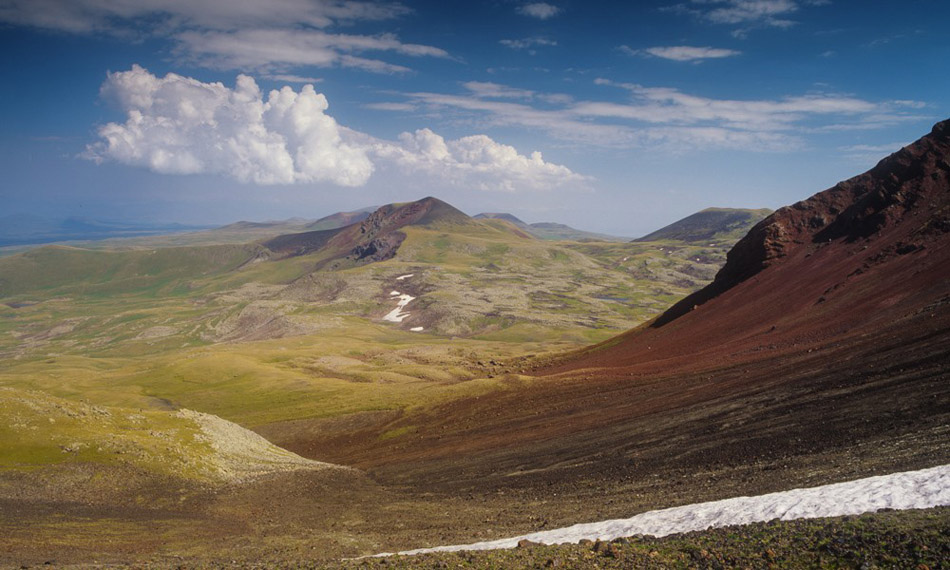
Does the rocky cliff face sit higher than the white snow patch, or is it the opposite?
the rocky cliff face

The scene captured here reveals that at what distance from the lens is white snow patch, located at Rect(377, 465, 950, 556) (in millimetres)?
20219

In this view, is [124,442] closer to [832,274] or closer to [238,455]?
[238,455]

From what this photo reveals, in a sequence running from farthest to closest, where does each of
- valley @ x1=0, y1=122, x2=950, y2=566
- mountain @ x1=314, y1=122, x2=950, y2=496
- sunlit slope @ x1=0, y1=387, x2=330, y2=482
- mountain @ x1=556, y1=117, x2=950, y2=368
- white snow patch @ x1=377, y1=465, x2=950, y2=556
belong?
1. mountain @ x1=556, y1=117, x2=950, y2=368
2. sunlit slope @ x1=0, y1=387, x2=330, y2=482
3. mountain @ x1=314, y1=122, x2=950, y2=496
4. valley @ x1=0, y1=122, x2=950, y2=566
5. white snow patch @ x1=377, y1=465, x2=950, y2=556

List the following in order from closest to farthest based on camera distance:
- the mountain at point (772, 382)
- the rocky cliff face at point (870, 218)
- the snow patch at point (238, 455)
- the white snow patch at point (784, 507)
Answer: the white snow patch at point (784, 507), the mountain at point (772, 382), the snow patch at point (238, 455), the rocky cliff face at point (870, 218)

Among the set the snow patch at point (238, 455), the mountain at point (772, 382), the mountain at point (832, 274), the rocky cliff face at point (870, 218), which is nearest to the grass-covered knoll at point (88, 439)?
the snow patch at point (238, 455)

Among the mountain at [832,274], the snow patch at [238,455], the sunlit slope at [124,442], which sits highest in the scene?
the mountain at [832,274]

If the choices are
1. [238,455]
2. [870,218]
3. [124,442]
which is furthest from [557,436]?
[870,218]

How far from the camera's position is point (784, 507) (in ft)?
71.9

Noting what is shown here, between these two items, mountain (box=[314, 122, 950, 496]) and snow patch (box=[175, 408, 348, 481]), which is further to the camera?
snow patch (box=[175, 408, 348, 481])

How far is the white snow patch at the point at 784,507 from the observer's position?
66.3 feet

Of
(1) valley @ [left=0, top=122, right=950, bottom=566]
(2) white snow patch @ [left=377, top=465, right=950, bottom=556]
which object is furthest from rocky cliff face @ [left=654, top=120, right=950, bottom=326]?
(2) white snow patch @ [left=377, top=465, right=950, bottom=556]

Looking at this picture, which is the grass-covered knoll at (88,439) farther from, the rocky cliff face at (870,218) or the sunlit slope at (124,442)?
the rocky cliff face at (870,218)

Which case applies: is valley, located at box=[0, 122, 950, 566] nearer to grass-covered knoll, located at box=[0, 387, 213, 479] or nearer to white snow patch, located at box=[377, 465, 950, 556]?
grass-covered knoll, located at box=[0, 387, 213, 479]

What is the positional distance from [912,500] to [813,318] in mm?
52336
